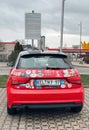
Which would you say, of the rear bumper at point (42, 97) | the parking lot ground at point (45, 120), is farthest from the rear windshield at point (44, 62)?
the parking lot ground at point (45, 120)

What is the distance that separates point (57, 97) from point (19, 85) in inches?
34.0

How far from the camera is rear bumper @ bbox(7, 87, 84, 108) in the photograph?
247 inches

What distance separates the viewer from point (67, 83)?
6.46 m

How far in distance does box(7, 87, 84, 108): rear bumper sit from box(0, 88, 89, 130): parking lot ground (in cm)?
40

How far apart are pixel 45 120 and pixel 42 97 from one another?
2.12 ft

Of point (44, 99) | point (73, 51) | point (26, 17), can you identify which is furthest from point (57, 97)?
point (73, 51)

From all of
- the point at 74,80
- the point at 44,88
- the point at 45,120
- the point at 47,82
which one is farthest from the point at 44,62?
the point at 45,120

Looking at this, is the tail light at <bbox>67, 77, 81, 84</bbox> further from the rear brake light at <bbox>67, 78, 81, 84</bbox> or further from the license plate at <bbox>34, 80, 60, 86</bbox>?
the license plate at <bbox>34, 80, 60, 86</bbox>

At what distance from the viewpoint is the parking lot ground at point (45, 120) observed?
5988 millimetres

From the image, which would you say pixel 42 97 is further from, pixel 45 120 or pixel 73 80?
pixel 73 80

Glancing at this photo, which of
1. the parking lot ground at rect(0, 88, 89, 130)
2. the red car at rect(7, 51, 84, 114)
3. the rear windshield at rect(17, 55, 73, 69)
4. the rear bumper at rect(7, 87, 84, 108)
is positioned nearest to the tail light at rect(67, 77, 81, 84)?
the red car at rect(7, 51, 84, 114)

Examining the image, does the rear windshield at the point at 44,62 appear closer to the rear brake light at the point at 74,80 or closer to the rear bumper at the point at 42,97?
the rear brake light at the point at 74,80

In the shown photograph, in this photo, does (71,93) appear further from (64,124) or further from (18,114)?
(18,114)

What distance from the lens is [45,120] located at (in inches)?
260
